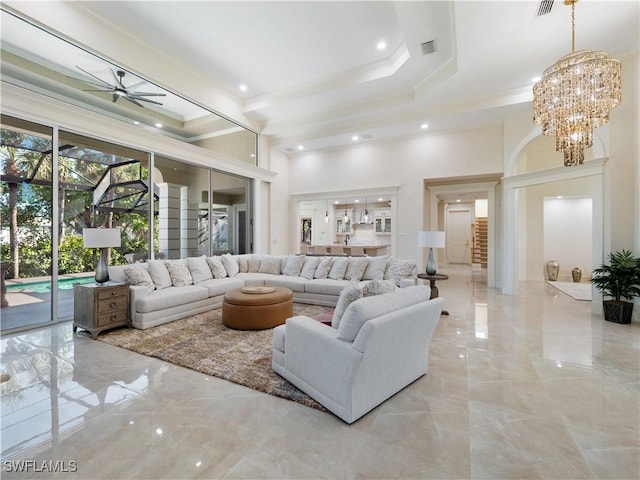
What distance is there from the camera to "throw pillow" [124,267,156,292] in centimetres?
416

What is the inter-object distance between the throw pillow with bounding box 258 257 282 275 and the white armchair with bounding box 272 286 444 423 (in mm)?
3561

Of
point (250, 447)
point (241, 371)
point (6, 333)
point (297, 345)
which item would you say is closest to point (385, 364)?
point (297, 345)

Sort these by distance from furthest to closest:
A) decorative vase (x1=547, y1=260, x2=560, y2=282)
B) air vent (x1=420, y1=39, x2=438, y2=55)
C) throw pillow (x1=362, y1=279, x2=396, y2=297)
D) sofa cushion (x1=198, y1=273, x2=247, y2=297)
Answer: decorative vase (x1=547, y1=260, x2=560, y2=282) < sofa cushion (x1=198, y1=273, x2=247, y2=297) < air vent (x1=420, y1=39, x2=438, y2=55) < throw pillow (x1=362, y1=279, x2=396, y2=297)

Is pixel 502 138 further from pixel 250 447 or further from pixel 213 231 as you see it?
pixel 250 447

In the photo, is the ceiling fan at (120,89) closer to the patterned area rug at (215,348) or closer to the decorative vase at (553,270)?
the patterned area rug at (215,348)

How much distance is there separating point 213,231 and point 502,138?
268 inches

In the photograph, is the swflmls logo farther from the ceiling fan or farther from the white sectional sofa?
the ceiling fan

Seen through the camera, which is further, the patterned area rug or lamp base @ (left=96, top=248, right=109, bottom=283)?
lamp base @ (left=96, top=248, right=109, bottom=283)

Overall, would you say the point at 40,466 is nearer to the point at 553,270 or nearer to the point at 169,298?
the point at 169,298

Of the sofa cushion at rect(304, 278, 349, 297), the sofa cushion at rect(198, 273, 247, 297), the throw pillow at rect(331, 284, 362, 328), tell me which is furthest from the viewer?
the sofa cushion at rect(304, 278, 349, 297)

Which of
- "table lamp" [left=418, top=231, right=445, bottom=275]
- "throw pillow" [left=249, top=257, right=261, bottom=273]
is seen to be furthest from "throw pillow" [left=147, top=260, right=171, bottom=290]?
"table lamp" [left=418, top=231, right=445, bottom=275]

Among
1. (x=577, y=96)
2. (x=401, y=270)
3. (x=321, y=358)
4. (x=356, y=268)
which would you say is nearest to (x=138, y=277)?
(x=321, y=358)

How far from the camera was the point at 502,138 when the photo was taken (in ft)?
21.0

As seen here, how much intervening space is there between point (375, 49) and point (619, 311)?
5506mm
